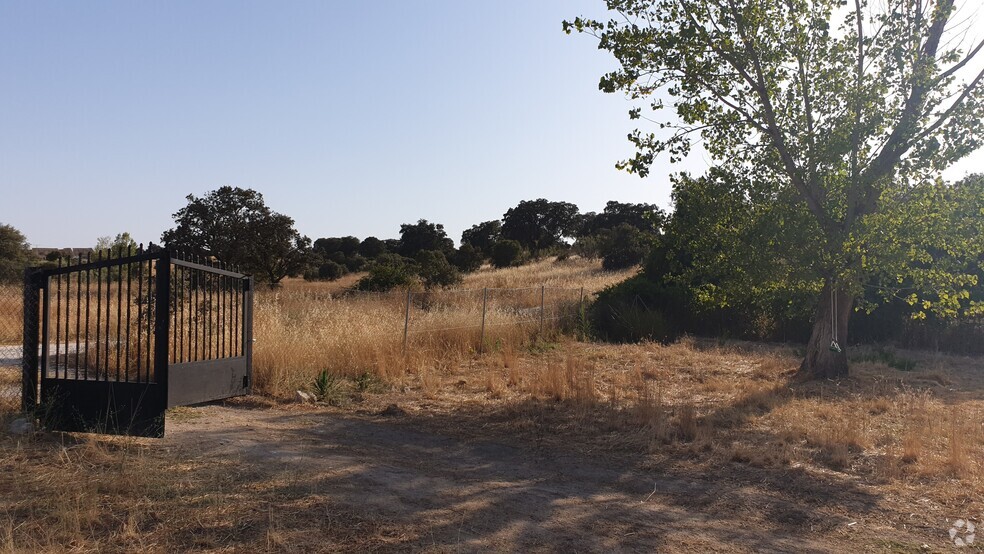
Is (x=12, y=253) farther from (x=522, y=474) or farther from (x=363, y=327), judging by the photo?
(x=522, y=474)

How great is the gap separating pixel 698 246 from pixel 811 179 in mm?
2024

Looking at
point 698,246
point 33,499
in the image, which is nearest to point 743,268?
point 698,246

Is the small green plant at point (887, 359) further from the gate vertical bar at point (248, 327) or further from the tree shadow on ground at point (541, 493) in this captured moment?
the gate vertical bar at point (248, 327)

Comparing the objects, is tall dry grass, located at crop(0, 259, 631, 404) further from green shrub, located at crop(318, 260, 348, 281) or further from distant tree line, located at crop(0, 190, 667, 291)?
green shrub, located at crop(318, 260, 348, 281)

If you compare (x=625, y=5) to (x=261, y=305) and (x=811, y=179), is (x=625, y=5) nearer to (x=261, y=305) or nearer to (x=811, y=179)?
(x=811, y=179)

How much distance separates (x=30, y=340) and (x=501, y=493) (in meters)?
5.51

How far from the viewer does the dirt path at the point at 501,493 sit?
523 cm

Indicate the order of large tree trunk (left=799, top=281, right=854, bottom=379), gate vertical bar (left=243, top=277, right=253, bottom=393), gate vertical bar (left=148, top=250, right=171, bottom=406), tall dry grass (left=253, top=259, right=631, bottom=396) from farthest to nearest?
large tree trunk (left=799, top=281, right=854, bottom=379) < tall dry grass (left=253, top=259, right=631, bottom=396) < gate vertical bar (left=243, top=277, right=253, bottom=393) < gate vertical bar (left=148, top=250, right=171, bottom=406)

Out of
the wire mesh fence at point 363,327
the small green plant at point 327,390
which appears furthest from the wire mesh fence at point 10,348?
the small green plant at point 327,390

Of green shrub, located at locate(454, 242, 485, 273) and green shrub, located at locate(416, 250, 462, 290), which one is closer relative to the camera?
green shrub, located at locate(416, 250, 462, 290)

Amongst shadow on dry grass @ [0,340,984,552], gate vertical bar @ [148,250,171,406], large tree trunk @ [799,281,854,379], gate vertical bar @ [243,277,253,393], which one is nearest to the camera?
shadow on dry grass @ [0,340,984,552]

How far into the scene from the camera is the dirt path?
17.2 feet

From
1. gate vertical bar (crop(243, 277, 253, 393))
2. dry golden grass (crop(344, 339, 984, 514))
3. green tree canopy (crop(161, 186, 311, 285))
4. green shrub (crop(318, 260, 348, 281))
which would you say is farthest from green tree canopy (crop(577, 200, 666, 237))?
gate vertical bar (crop(243, 277, 253, 393))

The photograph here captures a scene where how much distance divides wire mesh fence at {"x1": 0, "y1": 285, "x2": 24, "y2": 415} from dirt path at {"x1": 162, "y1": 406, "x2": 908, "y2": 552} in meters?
2.07
